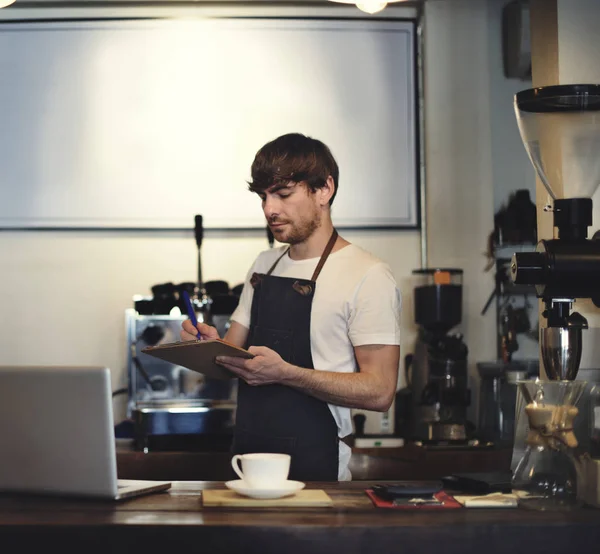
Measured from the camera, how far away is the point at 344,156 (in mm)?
4195

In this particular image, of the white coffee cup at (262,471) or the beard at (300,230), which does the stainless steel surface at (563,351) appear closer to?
the white coffee cup at (262,471)

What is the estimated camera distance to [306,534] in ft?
4.96

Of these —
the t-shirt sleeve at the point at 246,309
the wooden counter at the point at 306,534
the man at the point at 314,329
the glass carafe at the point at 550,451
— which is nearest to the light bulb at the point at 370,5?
the man at the point at 314,329

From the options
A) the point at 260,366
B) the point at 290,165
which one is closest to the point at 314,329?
the point at 260,366

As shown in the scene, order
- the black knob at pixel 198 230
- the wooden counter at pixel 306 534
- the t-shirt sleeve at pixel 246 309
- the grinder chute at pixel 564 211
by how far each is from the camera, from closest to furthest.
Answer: the wooden counter at pixel 306 534, the grinder chute at pixel 564 211, the t-shirt sleeve at pixel 246 309, the black knob at pixel 198 230

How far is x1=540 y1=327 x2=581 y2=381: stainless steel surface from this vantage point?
180 centimetres

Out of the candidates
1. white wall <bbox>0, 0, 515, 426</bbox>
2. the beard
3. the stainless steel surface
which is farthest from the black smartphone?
white wall <bbox>0, 0, 515, 426</bbox>

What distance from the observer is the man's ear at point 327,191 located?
2.62 meters

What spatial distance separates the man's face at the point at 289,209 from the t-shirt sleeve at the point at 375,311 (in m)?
0.25

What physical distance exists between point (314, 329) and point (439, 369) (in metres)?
1.34

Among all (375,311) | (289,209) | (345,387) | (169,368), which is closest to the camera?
(345,387)

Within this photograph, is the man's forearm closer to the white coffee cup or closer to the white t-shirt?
the white t-shirt

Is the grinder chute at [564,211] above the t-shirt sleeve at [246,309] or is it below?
above

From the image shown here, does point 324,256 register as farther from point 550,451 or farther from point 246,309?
point 550,451
